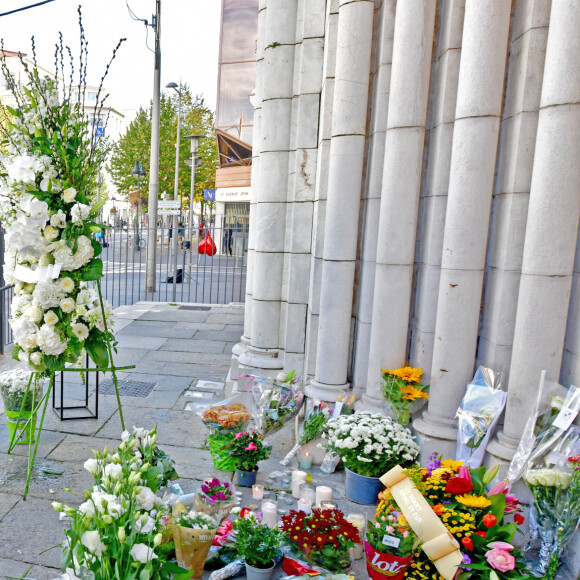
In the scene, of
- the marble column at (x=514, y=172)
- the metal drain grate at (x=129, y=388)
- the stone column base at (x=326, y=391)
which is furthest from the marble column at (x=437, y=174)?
the metal drain grate at (x=129, y=388)

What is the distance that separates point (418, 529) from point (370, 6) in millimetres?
3639

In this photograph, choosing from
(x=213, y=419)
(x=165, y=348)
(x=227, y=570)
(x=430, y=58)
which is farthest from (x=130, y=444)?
(x=165, y=348)

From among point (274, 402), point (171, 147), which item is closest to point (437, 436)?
point (274, 402)

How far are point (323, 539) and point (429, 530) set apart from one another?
52cm

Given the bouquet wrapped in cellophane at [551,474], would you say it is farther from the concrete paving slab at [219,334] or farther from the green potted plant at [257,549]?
the concrete paving slab at [219,334]

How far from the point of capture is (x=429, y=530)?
2525 millimetres

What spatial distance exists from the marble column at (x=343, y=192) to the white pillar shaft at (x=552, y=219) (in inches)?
61.1

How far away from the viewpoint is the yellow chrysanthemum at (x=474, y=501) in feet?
8.66

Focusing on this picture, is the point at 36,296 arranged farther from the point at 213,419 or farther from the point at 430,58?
the point at 430,58

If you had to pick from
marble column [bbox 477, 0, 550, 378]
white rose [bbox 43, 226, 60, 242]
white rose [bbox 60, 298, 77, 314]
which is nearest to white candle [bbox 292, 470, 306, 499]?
marble column [bbox 477, 0, 550, 378]

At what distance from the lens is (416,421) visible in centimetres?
368

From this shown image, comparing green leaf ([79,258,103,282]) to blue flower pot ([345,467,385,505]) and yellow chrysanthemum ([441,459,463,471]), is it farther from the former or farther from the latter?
yellow chrysanthemum ([441,459,463,471])

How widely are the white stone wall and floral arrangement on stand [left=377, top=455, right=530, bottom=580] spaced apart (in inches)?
14.4

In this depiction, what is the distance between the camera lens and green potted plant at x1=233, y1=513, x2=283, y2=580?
8.54 feet
